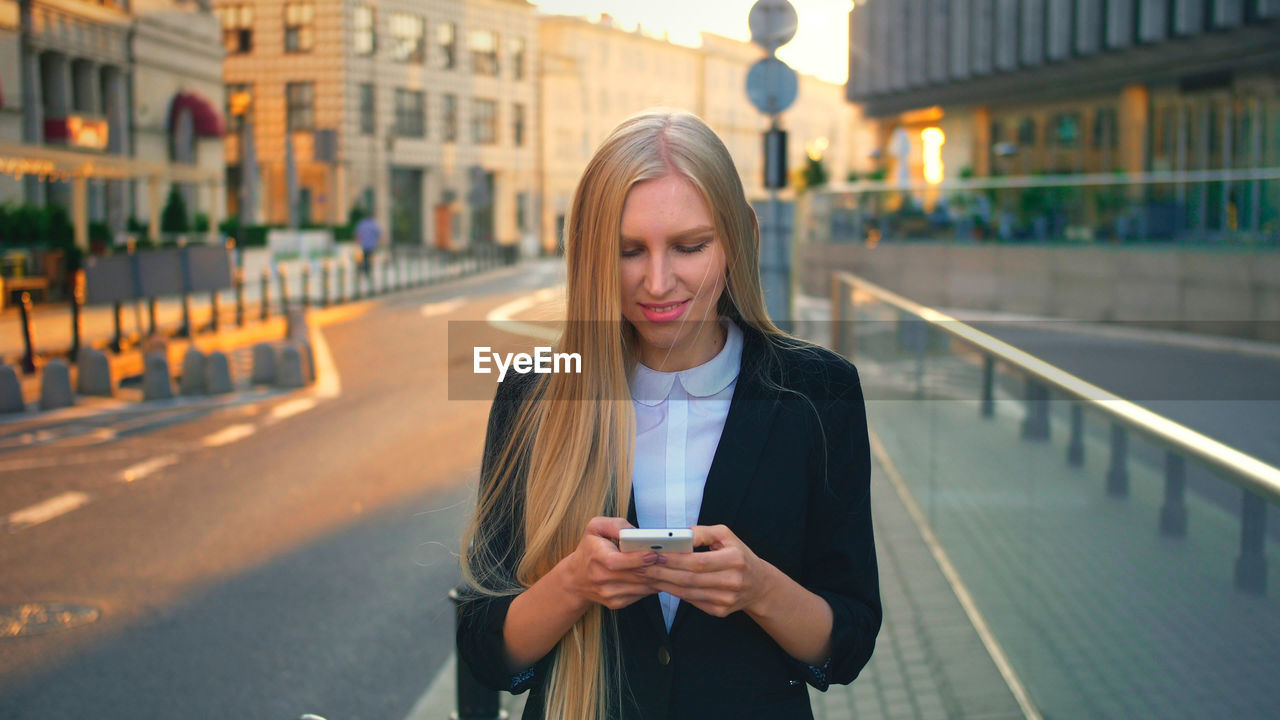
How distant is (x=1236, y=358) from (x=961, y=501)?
1208 cm

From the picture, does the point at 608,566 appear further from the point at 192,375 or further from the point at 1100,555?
the point at 192,375

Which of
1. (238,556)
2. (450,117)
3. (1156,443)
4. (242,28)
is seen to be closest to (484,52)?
(450,117)

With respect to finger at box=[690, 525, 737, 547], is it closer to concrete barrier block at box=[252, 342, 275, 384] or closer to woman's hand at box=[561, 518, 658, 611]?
woman's hand at box=[561, 518, 658, 611]

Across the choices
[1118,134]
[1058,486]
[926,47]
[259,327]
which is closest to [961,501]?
[1058,486]

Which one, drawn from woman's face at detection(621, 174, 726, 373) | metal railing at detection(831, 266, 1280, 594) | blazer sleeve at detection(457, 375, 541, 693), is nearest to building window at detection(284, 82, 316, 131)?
metal railing at detection(831, 266, 1280, 594)

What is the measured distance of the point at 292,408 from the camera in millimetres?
12875

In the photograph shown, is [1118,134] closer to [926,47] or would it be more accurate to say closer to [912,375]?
[926,47]

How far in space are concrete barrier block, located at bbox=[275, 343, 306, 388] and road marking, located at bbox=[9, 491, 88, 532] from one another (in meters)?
5.72

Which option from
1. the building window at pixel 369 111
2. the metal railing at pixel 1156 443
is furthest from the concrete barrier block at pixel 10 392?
the building window at pixel 369 111

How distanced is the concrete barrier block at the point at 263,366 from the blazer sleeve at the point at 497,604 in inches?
516

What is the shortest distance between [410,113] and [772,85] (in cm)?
5275

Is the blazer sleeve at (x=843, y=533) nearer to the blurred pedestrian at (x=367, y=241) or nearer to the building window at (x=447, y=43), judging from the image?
the blurred pedestrian at (x=367, y=241)

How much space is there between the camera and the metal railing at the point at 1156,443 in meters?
2.38

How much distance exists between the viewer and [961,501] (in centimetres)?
583
